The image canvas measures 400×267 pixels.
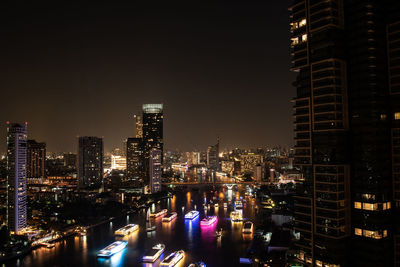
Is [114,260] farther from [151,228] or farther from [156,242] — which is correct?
[151,228]

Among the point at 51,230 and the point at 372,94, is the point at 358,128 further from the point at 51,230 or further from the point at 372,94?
the point at 51,230

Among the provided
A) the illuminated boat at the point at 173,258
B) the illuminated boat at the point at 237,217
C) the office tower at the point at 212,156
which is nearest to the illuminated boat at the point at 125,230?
the illuminated boat at the point at 173,258

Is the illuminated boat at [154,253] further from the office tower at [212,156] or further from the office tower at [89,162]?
the office tower at [212,156]

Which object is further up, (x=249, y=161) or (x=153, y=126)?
(x=153, y=126)

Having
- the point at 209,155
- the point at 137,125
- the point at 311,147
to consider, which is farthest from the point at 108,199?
the point at 209,155

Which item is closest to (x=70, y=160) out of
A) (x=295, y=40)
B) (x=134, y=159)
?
(x=134, y=159)

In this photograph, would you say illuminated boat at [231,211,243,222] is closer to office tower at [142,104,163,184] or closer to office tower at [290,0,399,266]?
office tower at [290,0,399,266]
